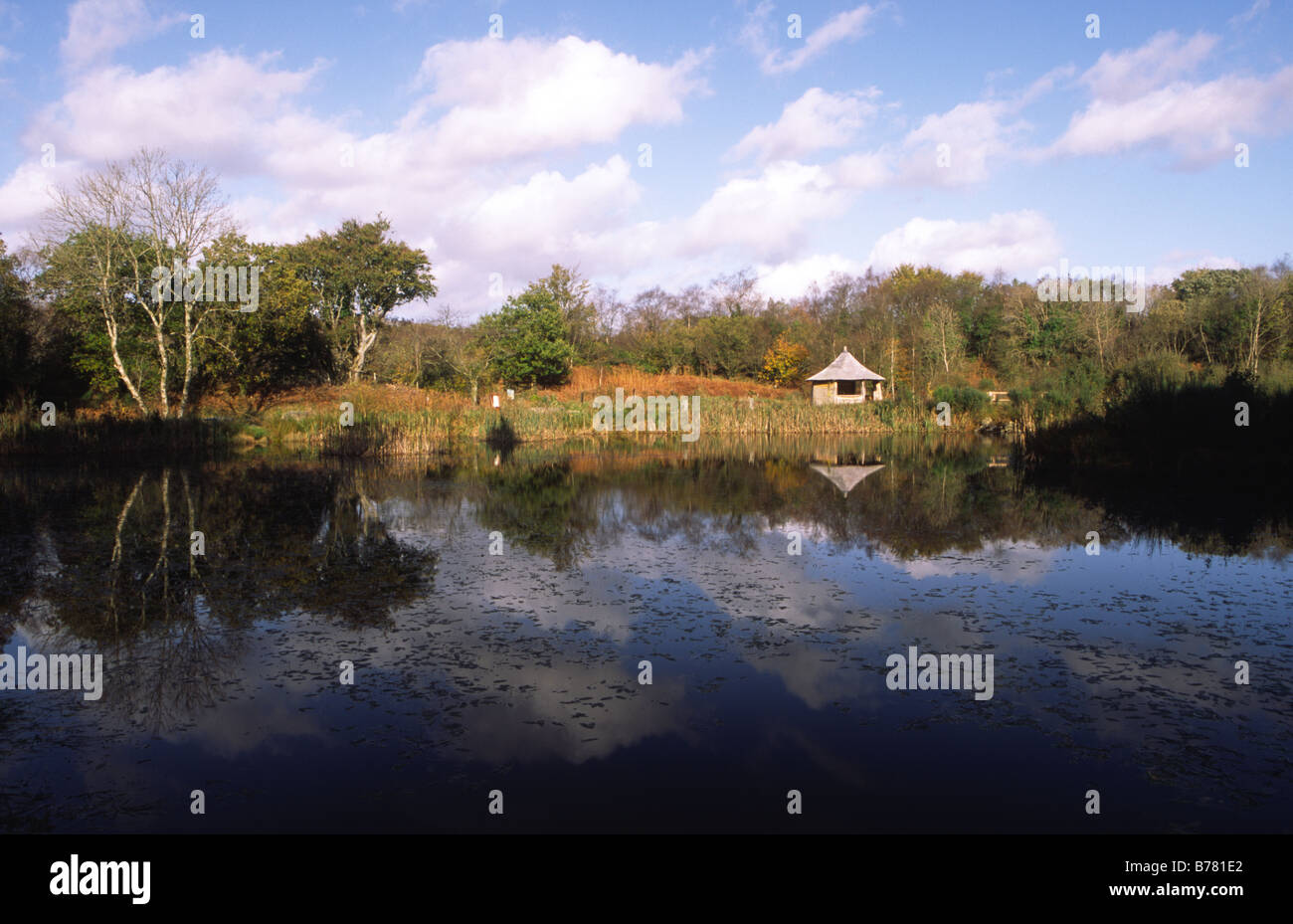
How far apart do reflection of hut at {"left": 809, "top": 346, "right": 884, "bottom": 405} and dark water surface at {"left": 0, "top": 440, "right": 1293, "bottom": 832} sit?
28.9 metres

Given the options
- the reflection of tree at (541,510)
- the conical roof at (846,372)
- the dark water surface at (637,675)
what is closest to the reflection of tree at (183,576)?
the dark water surface at (637,675)

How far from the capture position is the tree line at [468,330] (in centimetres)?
2506

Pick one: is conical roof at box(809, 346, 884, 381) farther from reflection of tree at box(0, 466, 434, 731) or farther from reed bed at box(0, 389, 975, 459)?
reflection of tree at box(0, 466, 434, 731)

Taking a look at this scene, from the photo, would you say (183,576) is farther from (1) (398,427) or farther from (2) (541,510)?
(1) (398,427)

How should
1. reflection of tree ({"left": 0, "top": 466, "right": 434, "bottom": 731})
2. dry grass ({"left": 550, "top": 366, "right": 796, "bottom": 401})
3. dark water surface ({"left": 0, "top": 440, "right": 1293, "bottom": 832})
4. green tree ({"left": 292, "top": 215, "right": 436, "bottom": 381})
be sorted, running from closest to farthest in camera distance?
dark water surface ({"left": 0, "top": 440, "right": 1293, "bottom": 832}) → reflection of tree ({"left": 0, "top": 466, "right": 434, "bottom": 731}) → green tree ({"left": 292, "top": 215, "right": 436, "bottom": 381}) → dry grass ({"left": 550, "top": 366, "right": 796, "bottom": 401})

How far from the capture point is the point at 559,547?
10.3m

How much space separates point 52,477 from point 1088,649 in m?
18.7

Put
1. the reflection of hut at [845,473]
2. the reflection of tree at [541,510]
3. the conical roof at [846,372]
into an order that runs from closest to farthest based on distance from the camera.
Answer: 1. the reflection of tree at [541,510]
2. the reflection of hut at [845,473]
3. the conical roof at [846,372]

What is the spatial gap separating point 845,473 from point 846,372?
22869 mm

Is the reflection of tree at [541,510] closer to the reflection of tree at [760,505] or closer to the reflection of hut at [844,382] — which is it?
the reflection of tree at [760,505]

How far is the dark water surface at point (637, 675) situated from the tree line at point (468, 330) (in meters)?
11.5

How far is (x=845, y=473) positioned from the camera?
18.9 meters

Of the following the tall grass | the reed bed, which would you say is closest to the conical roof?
the reed bed

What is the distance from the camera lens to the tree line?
82.2 ft
